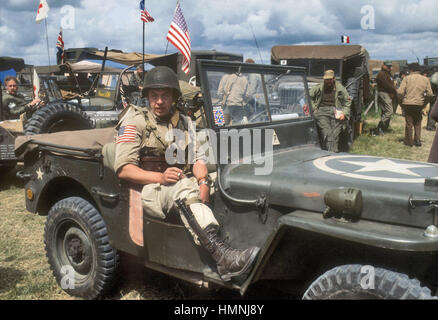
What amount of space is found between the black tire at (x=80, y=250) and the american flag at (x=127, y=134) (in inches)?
26.5

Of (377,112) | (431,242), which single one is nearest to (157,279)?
(431,242)

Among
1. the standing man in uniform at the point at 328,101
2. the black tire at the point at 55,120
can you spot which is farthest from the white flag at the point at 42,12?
the standing man in uniform at the point at 328,101

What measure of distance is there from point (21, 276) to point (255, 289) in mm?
1998

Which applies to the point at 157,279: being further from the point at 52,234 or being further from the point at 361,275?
the point at 361,275

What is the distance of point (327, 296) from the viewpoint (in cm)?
211

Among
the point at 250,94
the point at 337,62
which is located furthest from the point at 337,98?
the point at 250,94

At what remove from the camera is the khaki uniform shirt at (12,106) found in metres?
8.48

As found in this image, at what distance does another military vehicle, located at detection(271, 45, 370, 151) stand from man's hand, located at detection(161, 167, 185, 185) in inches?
301

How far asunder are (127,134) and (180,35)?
2749mm

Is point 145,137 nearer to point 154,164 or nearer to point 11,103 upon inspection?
point 154,164

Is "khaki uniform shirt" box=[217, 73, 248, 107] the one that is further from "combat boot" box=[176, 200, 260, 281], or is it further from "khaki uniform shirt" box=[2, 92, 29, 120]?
"khaki uniform shirt" box=[2, 92, 29, 120]

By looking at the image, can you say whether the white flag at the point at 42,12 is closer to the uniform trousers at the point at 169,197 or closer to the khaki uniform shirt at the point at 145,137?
the khaki uniform shirt at the point at 145,137

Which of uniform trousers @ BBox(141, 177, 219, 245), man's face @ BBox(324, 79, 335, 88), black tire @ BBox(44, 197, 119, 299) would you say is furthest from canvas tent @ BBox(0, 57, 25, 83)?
uniform trousers @ BBox(141, 177, 219, 245)

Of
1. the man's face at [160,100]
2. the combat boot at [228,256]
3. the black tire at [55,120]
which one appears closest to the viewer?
the combat boot at [228,256]
